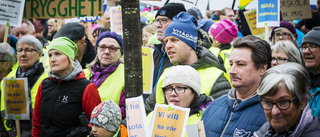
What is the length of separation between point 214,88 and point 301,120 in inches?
68.2

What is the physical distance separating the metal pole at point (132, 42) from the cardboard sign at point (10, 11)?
3.58 m

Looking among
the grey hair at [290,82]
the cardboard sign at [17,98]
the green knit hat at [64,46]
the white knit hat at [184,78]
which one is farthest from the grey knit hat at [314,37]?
the cardboard sign at [17,98]

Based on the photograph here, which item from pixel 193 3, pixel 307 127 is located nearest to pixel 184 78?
pixel 307 127

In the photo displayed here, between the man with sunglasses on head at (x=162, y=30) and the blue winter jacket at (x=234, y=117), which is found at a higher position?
the man with sunglasses on head at (x=162, y=30)

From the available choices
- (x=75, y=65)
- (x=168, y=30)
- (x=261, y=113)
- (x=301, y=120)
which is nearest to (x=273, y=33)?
(x=168, y=30)

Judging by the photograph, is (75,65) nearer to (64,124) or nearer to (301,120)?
(64,124)

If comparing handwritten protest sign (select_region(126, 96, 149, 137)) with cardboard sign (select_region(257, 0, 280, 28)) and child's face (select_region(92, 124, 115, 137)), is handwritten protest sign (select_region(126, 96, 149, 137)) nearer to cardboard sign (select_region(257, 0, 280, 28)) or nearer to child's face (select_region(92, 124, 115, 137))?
child's face (select_region(92, 124, 115, 137))

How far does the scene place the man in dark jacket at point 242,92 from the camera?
366cm

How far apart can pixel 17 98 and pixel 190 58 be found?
8.80ft

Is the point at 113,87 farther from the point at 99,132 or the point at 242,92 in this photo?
the point at 242,92

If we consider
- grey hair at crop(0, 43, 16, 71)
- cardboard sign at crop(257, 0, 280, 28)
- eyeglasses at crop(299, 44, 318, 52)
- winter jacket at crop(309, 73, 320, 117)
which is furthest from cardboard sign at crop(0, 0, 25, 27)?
winter jacket at crop(309, 73, 320, 117)

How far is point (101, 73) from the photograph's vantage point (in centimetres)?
578

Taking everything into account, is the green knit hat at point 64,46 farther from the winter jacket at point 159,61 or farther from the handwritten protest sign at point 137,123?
the handwritten protest sign at point 137,123

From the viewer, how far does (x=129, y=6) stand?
3.47m
